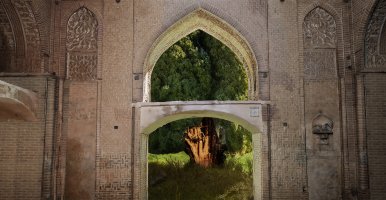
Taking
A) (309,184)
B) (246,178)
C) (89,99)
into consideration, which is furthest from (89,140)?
(246,178)

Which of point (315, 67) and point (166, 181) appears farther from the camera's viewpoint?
point (166, 181)

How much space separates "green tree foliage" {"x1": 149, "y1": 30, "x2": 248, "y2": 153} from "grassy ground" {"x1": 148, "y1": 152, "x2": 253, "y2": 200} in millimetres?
606

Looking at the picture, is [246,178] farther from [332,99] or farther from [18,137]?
[18,137]

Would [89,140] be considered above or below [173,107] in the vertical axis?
below

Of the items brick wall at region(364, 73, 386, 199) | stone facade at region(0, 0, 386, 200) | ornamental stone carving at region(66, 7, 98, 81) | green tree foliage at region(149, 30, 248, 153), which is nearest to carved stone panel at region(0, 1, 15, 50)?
stone facade at region(0, 0, 386, 200)

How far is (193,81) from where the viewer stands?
16.2 metres

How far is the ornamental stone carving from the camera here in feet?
34.1

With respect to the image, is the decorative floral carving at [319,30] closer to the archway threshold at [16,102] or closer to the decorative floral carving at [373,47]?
the decorative floral carving at [373,47]

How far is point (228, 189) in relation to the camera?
15.0 metres

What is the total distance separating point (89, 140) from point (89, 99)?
41.0 inches

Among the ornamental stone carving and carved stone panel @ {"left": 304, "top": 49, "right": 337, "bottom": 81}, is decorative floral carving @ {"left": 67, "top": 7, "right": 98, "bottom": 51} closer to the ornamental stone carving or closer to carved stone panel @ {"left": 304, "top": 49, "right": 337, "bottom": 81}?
the ornamental stone carving

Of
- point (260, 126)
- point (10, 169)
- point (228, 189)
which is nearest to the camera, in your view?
point (10, 169)

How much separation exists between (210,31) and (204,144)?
21.4ft

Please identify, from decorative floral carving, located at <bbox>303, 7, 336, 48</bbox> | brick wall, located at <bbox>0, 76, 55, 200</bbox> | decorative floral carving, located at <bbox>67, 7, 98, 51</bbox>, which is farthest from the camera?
decorative floral carving, located at <bbox>67, 7, 98, 51</bbox>
